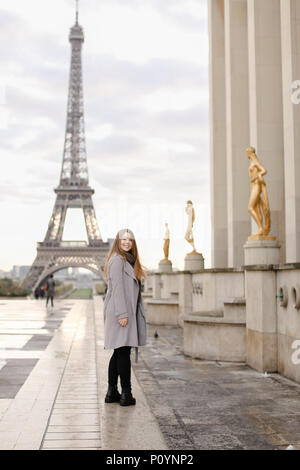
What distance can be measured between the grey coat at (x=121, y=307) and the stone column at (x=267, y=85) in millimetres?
9177

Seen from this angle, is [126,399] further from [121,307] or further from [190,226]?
[190,226]

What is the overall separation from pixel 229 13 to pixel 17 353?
1301 centimetres

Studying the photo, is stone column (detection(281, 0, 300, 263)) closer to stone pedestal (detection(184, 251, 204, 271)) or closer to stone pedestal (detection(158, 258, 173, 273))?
stone pedestal (detection(184, 251, 204, 271))

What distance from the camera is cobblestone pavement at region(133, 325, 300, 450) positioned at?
5.19 meters

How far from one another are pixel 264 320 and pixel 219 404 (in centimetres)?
288

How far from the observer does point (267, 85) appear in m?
14.6

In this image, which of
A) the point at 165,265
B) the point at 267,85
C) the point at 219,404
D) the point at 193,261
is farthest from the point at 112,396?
the point at 165,265

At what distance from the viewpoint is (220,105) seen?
814 inches

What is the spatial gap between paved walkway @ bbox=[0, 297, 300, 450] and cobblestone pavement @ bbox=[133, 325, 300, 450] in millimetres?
10

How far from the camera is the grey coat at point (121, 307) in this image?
6.24 metres

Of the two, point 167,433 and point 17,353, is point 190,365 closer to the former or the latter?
point 17,353

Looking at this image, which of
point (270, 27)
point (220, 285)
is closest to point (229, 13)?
point (270, 27)

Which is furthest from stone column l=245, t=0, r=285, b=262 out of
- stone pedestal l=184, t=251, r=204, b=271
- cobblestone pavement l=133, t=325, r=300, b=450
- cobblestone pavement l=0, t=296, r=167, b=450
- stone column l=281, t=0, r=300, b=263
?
cobblestone pavement l=0, t=296, r=167, b=450

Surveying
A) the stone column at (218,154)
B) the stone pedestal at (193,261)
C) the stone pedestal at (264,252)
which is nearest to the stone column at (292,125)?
the stone pedestal at (264,252)
